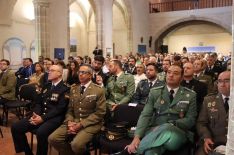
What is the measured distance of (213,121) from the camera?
2857mm

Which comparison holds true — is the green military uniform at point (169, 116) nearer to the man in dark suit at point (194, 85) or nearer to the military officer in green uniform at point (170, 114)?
the military officer in green uniform at point (170, 114)

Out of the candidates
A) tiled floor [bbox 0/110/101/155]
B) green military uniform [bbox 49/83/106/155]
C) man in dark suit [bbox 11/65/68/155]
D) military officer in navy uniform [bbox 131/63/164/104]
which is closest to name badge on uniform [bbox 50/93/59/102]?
man in dark suit [bbox 11/65/68/155]

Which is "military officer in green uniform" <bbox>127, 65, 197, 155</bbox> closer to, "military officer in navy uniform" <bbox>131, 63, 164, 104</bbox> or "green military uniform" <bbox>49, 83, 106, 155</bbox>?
"green military uniform" <bbox>49, 83, 106, 155</bbox>

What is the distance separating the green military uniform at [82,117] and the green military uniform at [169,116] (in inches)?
25.6

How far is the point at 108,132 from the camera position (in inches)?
128

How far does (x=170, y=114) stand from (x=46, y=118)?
5.24 ft

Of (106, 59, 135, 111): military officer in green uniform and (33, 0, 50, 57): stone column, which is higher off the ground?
(33, 0, 50, 57): stone column

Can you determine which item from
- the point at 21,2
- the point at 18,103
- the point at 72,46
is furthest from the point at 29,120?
the point at 72,46

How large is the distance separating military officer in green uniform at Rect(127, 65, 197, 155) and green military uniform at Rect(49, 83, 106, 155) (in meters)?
0.64

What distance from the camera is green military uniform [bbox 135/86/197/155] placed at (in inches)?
107

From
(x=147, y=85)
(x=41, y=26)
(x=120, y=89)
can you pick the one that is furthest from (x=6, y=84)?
(x=41, y=26)

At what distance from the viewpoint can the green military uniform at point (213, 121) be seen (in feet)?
9.17

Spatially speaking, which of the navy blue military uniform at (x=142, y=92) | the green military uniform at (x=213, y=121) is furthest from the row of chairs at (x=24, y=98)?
the green military uniform at (x=213, y=121)

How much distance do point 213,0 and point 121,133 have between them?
17.3 m
